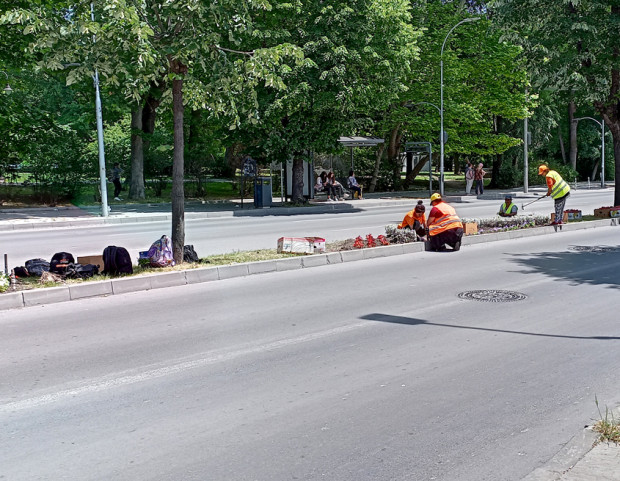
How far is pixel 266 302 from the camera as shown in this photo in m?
9.25

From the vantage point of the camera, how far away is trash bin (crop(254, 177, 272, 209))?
28.3 metres

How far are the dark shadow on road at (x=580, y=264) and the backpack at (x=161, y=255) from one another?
6053 millimetres

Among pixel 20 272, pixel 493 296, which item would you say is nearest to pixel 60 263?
pixel 20 272

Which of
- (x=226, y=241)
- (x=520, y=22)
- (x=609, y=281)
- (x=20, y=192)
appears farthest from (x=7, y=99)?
(x=609, y=281)

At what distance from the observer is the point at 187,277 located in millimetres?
10797

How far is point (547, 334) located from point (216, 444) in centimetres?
437

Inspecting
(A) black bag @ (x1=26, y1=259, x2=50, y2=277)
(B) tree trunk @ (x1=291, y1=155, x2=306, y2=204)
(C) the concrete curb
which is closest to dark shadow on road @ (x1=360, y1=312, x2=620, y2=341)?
(C) the concrete curb

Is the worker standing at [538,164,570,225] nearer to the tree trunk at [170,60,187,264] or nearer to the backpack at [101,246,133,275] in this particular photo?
the tree trunk at [170,60,187,264]

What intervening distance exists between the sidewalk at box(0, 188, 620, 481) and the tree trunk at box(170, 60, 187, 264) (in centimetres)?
109

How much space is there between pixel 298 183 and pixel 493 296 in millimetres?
21245

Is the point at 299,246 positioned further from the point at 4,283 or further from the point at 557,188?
the point at 557,188

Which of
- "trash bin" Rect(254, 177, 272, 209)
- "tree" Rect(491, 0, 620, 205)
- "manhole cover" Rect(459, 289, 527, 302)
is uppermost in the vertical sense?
"tree" Rect(491, 0, 620, 205)

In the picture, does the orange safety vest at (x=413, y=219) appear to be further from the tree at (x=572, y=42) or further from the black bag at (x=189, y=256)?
the tree at (x=572, y=42)

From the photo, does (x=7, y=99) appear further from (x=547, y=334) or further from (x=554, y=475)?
(x=554, y=475)
